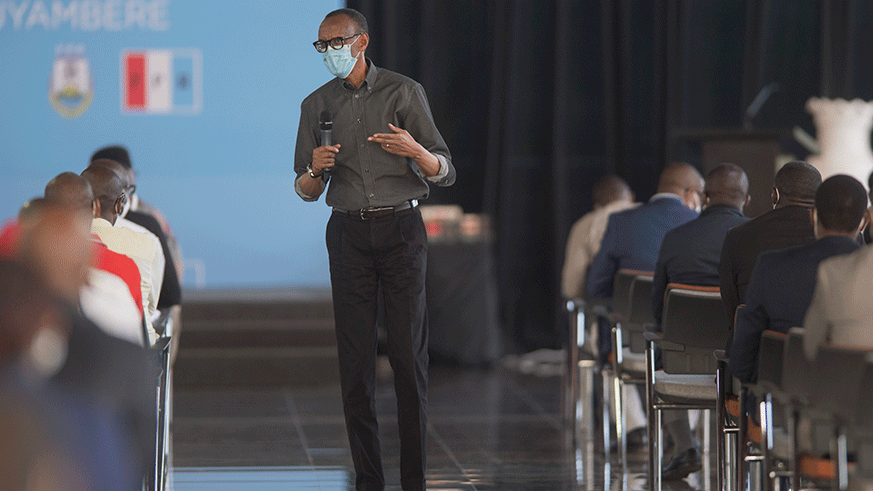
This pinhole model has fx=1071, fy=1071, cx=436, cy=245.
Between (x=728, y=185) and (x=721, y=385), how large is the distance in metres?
1.14

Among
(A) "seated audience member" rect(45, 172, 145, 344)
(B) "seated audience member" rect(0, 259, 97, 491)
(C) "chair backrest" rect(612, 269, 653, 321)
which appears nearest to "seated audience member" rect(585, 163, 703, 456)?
(C) "chair backrest" rect(612, 269, 653, 321)

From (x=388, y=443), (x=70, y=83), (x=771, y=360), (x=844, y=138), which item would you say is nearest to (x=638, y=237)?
(x=388, y=443)

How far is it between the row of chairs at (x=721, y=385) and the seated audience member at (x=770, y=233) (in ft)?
0.46

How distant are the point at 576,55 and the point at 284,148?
2.55 m

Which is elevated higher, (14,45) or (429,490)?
(14,45)

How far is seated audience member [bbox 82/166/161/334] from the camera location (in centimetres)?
375

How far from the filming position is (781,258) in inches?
116

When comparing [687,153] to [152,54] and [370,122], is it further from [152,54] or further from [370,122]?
[370,122]

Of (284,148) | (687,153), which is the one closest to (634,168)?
(687,153)

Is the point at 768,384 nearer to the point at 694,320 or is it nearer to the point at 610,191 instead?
the point at 694,320

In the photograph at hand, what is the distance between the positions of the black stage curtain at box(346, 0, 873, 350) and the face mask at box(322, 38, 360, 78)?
16.8 ft

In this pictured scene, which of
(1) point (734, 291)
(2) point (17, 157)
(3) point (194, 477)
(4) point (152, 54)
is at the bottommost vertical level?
(3) point (194, 477)

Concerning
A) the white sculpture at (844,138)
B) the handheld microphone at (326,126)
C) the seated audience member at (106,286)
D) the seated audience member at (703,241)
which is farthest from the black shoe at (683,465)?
the white sculpture at (844,138)

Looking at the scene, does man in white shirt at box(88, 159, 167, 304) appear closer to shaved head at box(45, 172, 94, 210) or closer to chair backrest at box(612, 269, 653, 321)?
shaved head at box(45, 172, 94, 210)
